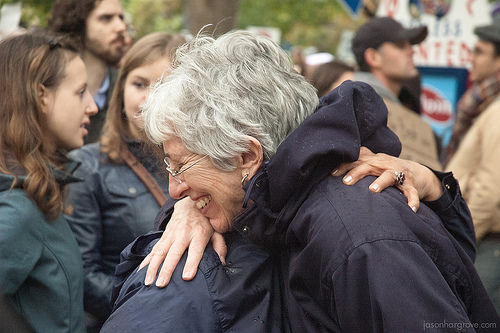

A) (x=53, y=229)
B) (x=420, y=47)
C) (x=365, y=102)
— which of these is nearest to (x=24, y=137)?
(x=53, y=229)

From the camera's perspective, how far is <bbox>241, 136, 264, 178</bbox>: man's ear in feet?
5.82

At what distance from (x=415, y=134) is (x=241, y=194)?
2397mm

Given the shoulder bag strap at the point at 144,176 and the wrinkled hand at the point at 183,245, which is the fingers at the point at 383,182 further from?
the shoulder bag strap at the point at 144,176

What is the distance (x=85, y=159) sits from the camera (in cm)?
299

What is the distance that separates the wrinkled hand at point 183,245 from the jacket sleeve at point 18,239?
59 centimetres

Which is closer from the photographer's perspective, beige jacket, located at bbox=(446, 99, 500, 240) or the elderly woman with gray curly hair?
the elderly woman with gray curly hair

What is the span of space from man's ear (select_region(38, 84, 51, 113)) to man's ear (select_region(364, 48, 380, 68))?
2.99m

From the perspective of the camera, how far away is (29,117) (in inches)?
95.3

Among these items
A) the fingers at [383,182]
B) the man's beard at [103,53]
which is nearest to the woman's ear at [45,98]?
the fingers at [383,182]

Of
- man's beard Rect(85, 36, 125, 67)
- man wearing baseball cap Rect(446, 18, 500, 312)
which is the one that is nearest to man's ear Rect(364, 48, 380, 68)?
man wearing baseball cap Rect(446, 18, 500, 312)

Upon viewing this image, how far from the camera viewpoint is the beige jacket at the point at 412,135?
375 centimetres

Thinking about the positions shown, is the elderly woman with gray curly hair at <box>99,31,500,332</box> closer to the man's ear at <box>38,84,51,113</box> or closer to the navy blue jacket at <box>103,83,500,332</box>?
the navy blue jacket at <box>103,83,500,332</box>

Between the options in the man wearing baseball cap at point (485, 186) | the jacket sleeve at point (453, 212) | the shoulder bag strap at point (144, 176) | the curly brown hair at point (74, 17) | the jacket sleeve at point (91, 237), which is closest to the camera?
the jacket sleeve at point (453, 212)

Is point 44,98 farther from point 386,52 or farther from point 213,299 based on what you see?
point 386,52
